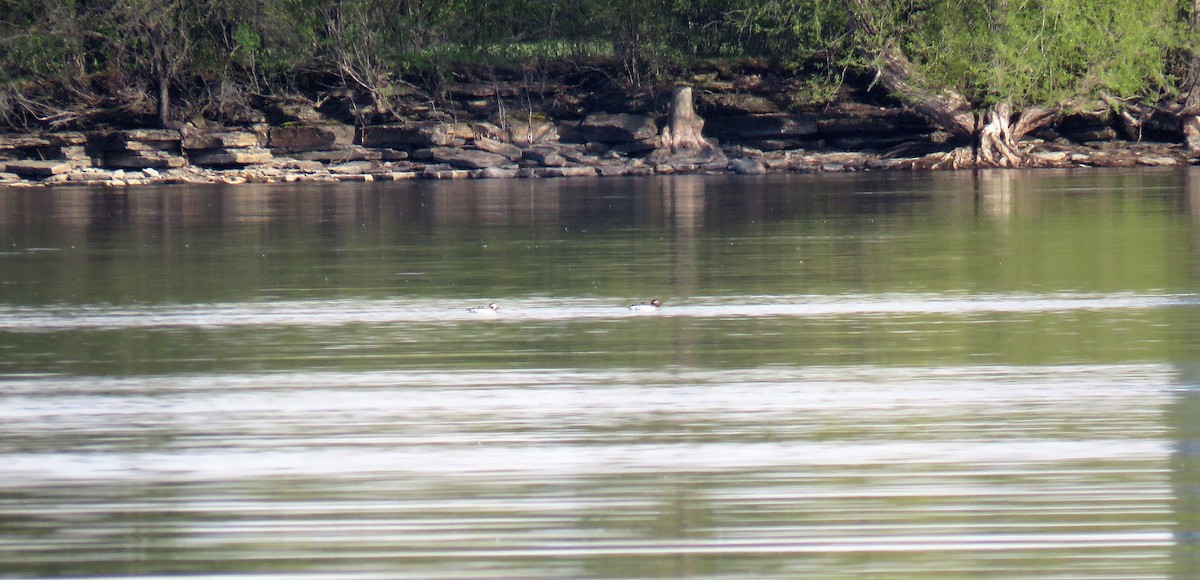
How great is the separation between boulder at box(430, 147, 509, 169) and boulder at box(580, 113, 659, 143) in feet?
9.43

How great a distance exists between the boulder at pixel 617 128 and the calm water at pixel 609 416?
979 inches

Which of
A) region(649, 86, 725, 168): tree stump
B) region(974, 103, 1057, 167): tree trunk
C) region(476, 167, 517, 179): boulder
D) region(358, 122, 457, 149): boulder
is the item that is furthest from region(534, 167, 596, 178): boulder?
region(974, 103, 1057, 167): tree trunk

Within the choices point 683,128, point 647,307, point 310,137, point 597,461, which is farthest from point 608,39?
point 597,461

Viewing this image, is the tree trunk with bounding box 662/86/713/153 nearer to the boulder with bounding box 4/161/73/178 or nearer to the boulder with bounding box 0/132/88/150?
the boulder with bounding box 4/161/73/178

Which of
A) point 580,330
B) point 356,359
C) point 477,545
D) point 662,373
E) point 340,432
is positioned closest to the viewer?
point 477,545

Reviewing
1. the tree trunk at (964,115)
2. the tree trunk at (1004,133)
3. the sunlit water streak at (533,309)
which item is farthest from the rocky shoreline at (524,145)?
the sunlit water streak at (533,309)

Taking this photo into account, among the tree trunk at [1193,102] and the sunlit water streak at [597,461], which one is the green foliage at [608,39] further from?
the sunlit water streak at [597,461]

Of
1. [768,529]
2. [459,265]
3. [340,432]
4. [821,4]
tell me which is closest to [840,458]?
[768,529]

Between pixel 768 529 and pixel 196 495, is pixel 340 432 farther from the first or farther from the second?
pixel 768 529

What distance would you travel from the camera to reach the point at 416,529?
374cm

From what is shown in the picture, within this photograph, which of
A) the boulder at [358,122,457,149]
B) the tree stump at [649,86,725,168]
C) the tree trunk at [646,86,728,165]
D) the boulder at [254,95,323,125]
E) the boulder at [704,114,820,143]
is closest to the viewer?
the tree trunk at [646,86,728,165]

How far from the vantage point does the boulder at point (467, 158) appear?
34500 mm

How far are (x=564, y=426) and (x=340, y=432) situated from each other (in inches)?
27.5

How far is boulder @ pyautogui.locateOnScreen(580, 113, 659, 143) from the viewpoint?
119ft
